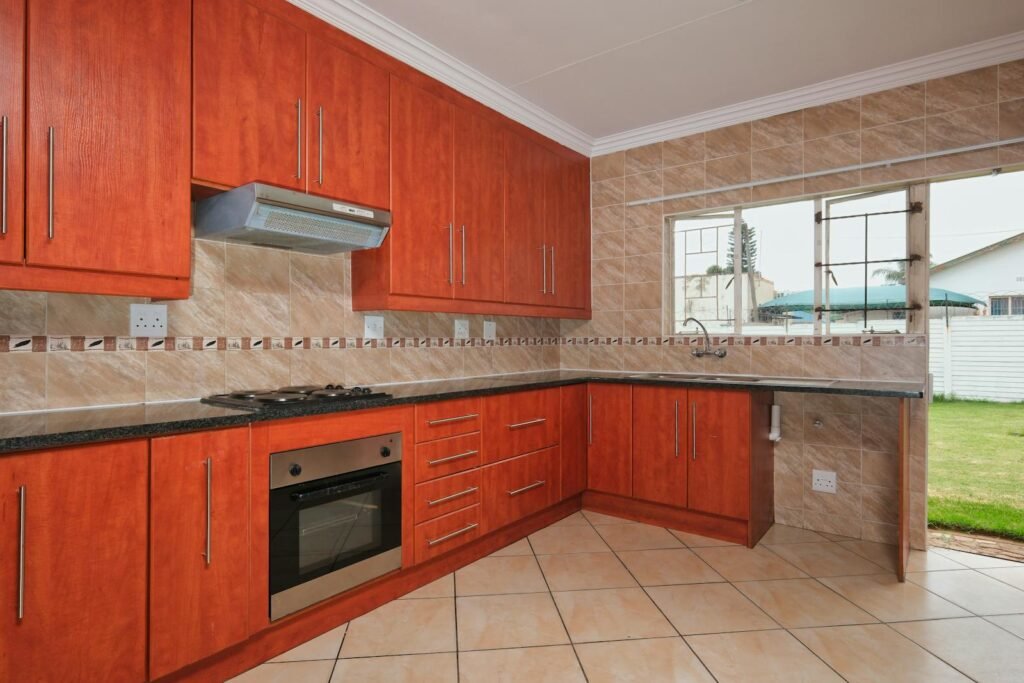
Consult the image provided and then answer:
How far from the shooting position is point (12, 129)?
148cm

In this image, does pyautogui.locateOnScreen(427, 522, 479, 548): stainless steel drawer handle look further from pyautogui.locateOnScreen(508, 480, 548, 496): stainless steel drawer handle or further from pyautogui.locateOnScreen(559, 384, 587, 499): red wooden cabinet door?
pyautogui.locateOnScreen(559, 384, 587, 499): red wooden cabinet door

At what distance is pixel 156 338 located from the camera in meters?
2.07

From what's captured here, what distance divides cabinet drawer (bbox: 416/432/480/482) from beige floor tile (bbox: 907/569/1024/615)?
81.8 inches

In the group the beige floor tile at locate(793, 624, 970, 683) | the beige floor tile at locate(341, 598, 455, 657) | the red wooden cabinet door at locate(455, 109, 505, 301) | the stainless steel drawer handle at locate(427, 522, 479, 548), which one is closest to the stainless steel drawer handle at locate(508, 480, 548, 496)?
the stainless steel drawer handle at locate(427, 522, 479, 548)

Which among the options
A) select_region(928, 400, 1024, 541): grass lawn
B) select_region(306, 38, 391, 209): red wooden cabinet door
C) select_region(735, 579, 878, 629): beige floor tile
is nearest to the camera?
select_region(735, 579, 878, 629): beige floor tile

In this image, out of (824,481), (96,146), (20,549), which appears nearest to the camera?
(20,549)

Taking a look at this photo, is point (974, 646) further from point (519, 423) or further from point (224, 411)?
point (224, 411)

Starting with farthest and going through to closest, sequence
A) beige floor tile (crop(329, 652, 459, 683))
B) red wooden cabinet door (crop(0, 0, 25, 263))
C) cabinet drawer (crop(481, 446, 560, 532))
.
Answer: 1. cabinet drawer (crop(481, 446, 560, 532))
2. beige floor tile (crop(329, 652, 459, 683))
3. red wooden cabinet door (crop(0, 0, 25, 263))

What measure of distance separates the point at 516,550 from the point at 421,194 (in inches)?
73.4

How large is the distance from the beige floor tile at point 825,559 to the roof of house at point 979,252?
155 centimetres

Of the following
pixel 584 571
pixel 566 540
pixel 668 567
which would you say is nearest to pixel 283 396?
pixel 584 571

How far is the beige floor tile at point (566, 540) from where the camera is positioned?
2875mm

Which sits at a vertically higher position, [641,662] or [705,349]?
[705,349]

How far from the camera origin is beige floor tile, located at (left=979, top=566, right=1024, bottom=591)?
2479 millimetres
